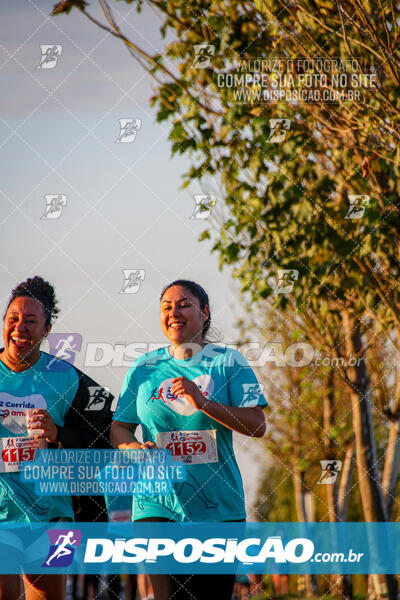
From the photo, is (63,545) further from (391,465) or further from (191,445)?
(391,465)

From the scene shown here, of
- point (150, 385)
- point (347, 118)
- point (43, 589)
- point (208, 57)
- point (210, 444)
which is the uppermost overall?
point (208, 57)

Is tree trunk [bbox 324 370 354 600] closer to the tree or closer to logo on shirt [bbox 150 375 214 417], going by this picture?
the tree

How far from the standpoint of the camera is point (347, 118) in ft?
18.6

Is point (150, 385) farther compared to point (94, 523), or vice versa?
point (94, 523)

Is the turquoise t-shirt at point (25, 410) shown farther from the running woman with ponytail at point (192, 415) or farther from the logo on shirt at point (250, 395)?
the logo on shirt at point (250, 395)

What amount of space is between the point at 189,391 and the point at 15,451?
992mm

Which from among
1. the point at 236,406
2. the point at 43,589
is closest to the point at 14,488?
the point at 43,589

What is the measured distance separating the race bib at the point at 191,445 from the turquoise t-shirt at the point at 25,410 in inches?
22.9

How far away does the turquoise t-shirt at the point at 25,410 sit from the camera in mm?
3666

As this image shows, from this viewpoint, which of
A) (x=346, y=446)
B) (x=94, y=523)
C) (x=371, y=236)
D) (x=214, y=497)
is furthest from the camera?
(x=346, y=446)

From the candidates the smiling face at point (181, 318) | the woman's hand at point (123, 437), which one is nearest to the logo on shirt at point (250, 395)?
the smiling face at point (181, 318)

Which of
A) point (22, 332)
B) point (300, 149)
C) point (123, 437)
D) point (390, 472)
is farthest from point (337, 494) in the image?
point (22, 332)

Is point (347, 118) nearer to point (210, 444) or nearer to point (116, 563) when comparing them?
point (210, 444)

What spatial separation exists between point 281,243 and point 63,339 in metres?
2.17
